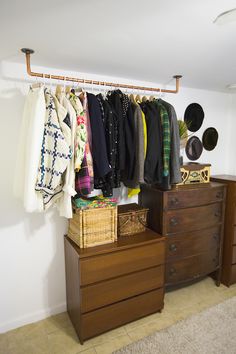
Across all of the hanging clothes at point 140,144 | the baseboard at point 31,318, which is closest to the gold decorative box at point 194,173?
the hanging clothes at point 140,144

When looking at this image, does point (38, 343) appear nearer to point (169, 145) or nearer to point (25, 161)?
point (25, 161)

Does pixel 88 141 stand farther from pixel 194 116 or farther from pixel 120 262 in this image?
pixel 194 116

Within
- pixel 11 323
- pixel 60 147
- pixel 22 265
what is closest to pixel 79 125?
pixel 60 147

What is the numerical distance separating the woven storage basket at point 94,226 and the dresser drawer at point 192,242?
598mm

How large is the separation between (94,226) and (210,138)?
6.18 feet

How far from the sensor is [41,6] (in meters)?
1.03

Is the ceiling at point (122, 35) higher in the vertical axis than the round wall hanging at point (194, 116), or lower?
higher

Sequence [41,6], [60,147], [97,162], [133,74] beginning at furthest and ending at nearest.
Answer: [133,74] → [97,162] → [60,147] → [41,6]

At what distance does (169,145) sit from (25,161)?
1.09 meters

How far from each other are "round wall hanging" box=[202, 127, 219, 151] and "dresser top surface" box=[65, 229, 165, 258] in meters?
1.37

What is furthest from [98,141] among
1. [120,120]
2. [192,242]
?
[192,242]

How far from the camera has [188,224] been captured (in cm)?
210

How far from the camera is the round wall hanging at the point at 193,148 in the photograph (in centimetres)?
260

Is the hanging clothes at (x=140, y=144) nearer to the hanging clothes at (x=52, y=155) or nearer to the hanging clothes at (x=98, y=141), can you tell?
the hanging clothes at (x=98, y=141)
